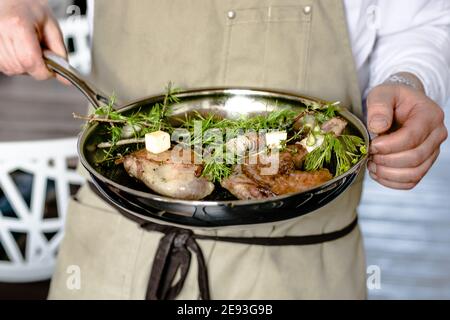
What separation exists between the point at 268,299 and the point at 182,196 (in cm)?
45

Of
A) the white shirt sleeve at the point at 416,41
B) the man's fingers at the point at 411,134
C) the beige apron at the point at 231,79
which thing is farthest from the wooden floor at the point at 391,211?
the man's fingers at the point at 411,134

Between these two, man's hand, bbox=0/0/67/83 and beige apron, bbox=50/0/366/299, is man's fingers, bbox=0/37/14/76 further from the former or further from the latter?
beige apron, bbox=50/0/366/299

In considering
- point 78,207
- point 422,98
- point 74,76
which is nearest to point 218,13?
point 74,76

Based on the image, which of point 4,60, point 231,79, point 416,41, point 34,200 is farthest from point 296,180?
point 34,200

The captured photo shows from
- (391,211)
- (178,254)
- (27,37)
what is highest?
(27,37)

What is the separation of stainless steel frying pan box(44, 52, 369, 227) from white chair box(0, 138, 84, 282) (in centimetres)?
74

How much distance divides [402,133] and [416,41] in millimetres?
324

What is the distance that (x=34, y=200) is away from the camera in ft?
5.72

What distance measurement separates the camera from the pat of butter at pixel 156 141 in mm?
873

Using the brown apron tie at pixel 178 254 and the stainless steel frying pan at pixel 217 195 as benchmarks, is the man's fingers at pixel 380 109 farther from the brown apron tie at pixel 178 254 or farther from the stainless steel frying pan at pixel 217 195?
the brown apron tie at pixel 178 254

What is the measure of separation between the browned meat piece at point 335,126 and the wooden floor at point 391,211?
4.90ft

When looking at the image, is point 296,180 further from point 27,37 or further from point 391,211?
point 391,211

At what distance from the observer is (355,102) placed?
1125mm

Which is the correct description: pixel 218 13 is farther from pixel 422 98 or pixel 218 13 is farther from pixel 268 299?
pixel 268 299
